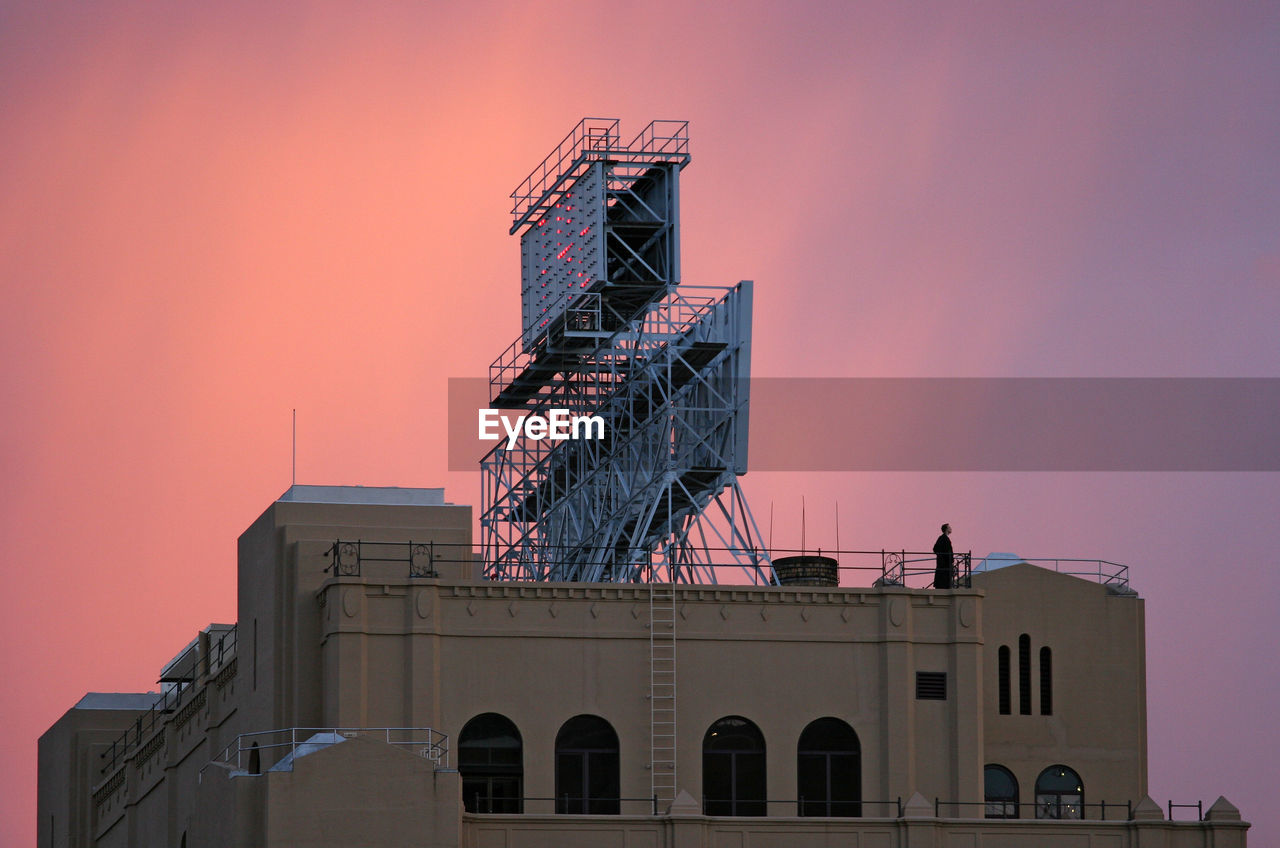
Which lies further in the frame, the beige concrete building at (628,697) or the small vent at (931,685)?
the small vent at (931,685)

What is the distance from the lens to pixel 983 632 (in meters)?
78.4

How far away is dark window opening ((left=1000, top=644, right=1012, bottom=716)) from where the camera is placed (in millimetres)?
78750

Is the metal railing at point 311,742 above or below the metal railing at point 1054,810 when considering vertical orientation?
above

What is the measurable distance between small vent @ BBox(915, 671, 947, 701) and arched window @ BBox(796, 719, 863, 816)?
2.06 meters

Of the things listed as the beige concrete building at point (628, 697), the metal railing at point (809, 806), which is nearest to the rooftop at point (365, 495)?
the beige concrete building at point (628, 697)

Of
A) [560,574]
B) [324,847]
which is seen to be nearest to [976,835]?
[324,847]

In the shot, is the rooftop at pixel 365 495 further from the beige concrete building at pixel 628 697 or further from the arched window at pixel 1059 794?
the arched window at pixel 1059 794

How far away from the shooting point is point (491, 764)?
7212 cm

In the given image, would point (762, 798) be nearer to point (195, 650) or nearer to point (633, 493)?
point (633, 493)

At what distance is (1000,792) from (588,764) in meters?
12.2

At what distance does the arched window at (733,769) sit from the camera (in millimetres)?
72812

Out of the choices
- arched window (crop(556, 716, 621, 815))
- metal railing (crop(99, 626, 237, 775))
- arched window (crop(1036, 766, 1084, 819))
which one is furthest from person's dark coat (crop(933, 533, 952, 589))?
metal railing (crop(99, 626, 237, 775))

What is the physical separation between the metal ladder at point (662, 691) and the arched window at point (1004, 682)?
420 inches

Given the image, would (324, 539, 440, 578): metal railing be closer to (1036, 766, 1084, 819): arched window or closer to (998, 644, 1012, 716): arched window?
(998, 644, 1012, 716): arched window
